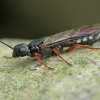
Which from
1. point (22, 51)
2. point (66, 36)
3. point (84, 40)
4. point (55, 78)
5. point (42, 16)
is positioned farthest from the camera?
point (42, 16)

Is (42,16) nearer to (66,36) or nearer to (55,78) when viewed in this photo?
(66,36)

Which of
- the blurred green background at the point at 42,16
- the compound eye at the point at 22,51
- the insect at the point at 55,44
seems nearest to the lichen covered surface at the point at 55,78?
the insect at the point at 55,44

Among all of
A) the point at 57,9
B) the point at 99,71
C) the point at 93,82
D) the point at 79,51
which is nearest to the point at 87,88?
the point at 93,82

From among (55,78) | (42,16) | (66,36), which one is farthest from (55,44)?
(42,16)

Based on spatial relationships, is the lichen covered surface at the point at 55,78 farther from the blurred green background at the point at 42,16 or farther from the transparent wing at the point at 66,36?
the blurred green background at the point at 42,16

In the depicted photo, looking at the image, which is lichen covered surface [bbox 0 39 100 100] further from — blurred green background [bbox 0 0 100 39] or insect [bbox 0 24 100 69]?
blurred green background [bbox 0 0 100 39]

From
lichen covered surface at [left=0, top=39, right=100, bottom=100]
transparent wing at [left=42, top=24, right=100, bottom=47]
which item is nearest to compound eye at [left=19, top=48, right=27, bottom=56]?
lichen covered surface at [left=0, top=39, right=100, bottom=100]

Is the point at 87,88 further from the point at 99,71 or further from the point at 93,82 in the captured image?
the point at 99,71
